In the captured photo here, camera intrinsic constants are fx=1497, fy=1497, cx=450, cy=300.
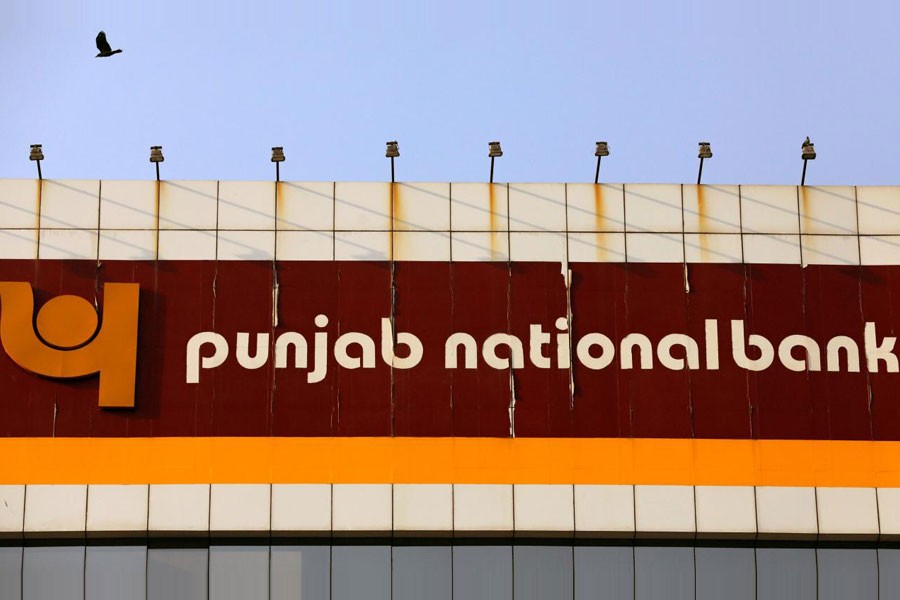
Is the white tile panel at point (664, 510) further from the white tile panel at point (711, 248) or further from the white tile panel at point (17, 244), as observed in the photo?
the white tile panel at point (17, 244)

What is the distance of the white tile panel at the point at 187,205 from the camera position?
35.1m

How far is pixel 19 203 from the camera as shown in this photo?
35.1 metres

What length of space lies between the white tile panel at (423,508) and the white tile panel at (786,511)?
276 inches

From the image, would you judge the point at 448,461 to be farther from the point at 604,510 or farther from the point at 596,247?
the point at 596,247

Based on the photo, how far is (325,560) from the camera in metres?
33.2

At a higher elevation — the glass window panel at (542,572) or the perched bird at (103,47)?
the perched bird at (103,47)

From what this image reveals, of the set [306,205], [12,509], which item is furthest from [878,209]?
[12,509]

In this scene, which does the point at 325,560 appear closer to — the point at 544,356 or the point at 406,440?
the point at 406,440

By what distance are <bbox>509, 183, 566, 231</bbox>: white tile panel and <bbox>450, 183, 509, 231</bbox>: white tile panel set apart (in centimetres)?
19

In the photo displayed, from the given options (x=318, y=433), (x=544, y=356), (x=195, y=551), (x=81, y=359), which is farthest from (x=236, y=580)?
(x=544, y=356)

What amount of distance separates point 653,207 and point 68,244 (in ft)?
45.2

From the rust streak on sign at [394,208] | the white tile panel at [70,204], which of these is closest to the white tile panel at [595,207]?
the rust streak on sign at [394,208]

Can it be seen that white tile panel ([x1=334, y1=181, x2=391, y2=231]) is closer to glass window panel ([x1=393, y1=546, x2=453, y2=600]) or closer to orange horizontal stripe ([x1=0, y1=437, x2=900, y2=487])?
Result: orange horizontal stripe ([x1=0, y1=437, x2=900, y2=487])

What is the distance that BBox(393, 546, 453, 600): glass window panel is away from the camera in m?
33.2
